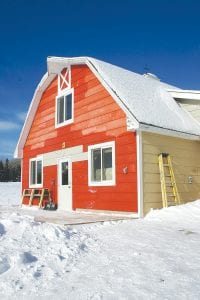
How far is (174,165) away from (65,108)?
18.7 ft

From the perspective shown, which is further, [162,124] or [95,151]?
[95,151]

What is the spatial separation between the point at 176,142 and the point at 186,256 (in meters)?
7.53

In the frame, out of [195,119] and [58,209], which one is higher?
[195,119]

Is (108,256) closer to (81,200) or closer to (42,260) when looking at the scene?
(42,260)

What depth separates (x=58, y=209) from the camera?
1492cm

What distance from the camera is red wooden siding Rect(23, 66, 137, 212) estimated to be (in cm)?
1155

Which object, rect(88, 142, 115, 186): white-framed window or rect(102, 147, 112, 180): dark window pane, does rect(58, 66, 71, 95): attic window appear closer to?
rect(88, 142, 115, 186): white-framed window

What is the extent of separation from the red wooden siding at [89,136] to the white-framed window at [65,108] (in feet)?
0.85

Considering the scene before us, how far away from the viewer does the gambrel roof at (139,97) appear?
38.3 ft

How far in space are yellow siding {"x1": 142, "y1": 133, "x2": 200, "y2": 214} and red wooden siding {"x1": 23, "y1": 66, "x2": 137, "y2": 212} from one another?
0.42 meters

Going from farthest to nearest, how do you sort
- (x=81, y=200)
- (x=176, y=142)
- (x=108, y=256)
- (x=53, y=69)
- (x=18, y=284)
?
1. (x=53, y=69)
2. (x=81, y=200)
3. (x=176, y=142)
4. (x=108, y=256)
5. (x=18, y=284)

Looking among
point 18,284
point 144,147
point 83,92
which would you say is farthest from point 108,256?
point 83,92

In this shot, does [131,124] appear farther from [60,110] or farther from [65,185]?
[60,110]

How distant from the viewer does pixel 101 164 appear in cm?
1266
